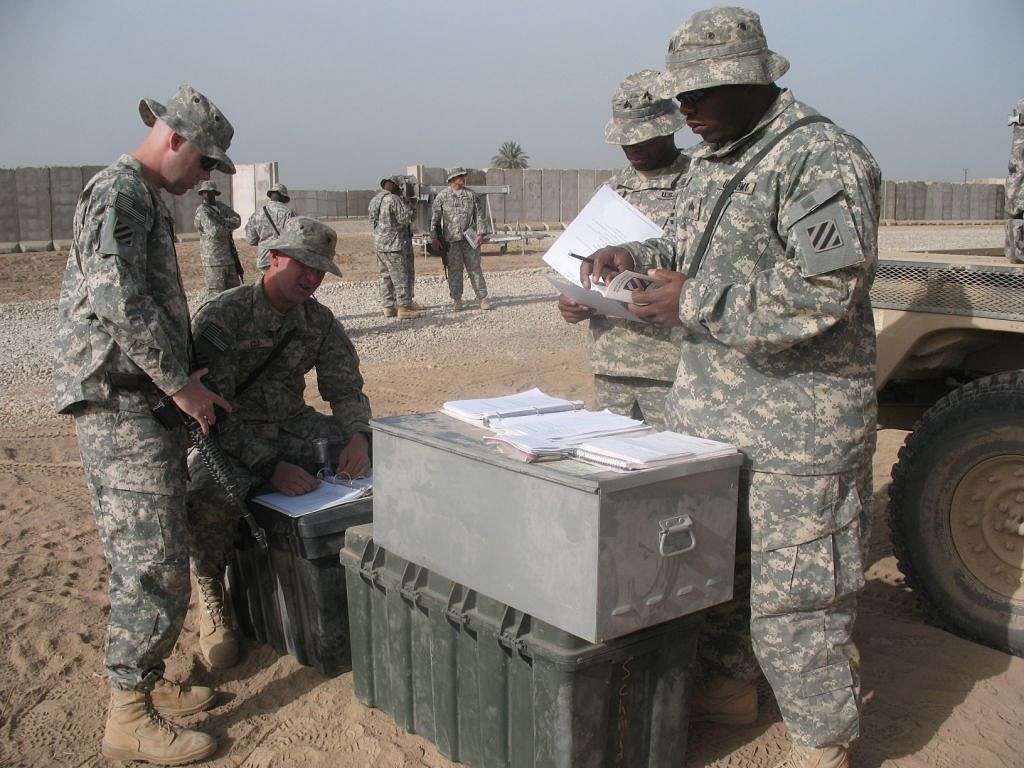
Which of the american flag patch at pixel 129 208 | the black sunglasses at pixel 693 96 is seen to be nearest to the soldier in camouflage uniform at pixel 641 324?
the black sunglasses at pixel 693 96

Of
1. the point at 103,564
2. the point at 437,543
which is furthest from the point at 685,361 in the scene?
the point at 103,564

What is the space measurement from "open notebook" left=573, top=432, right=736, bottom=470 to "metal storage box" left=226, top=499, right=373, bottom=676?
1235mm

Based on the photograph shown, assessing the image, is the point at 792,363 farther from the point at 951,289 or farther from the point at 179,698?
the point at 179,698

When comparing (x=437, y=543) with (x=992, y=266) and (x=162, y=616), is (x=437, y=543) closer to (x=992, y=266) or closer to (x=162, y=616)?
(x=162, y=616)

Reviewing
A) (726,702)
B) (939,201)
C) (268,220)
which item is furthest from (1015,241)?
(939,201)

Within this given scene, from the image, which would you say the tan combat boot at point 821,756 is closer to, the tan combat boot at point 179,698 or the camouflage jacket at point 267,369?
the tan combat boot at point 179,698

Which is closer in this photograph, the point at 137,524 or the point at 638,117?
the point at 137,524

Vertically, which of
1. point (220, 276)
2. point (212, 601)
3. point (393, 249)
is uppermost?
point (393, 249)

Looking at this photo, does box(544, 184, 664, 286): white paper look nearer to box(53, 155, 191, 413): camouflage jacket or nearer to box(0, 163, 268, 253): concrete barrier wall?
box(53, 155, 191, 413): camouflage jacket

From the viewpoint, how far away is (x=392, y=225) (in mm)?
13055

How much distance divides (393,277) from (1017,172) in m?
9.41

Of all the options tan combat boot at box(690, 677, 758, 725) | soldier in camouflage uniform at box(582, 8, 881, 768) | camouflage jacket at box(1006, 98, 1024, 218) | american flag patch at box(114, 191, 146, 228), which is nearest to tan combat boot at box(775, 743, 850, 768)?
soldier in camouflage uniform at box(582, 8, 881, 768)

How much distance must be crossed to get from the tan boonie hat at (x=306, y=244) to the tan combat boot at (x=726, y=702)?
198cm

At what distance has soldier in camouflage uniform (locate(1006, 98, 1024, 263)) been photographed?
383 centimetres
